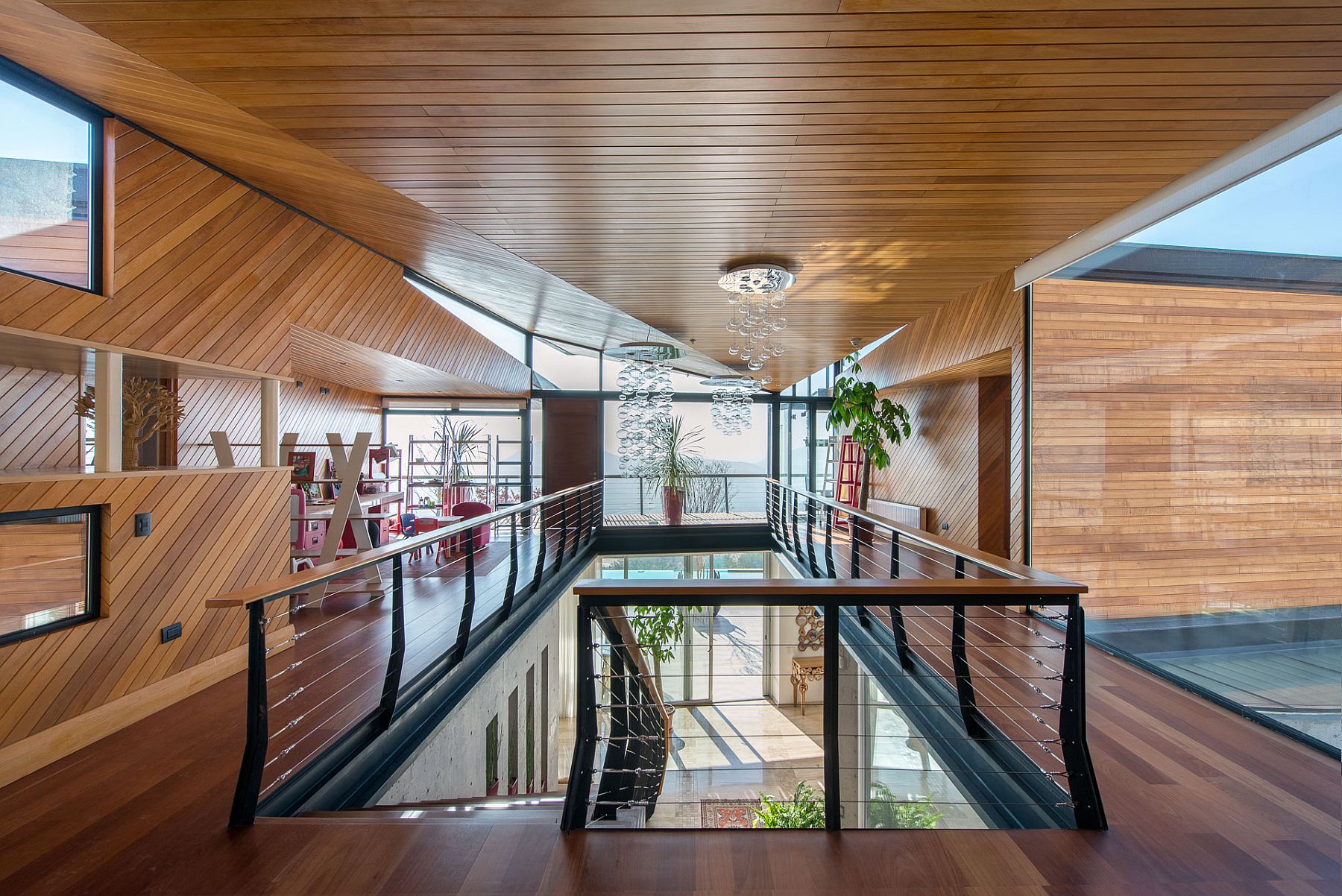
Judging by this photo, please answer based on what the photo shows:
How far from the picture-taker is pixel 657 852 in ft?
6.09

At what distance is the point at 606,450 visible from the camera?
1061cm

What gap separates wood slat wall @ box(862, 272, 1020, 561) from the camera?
521cm

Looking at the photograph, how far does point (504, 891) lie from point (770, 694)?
9128 mm

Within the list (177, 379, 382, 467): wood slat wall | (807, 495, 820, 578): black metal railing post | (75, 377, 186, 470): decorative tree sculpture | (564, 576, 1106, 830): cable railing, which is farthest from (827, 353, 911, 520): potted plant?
(75, 377, 186, 470): decorative tree sculpture

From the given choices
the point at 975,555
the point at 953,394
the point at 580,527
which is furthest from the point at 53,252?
the point at 953,394

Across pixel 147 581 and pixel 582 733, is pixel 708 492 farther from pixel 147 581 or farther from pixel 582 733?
pixel 582 733

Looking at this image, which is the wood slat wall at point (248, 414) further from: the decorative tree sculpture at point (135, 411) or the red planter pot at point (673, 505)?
the red planter pot at point (673, 505)

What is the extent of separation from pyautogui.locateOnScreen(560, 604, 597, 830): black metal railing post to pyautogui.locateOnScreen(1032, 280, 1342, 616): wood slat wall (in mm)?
3399

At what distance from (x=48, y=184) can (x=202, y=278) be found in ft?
2.65

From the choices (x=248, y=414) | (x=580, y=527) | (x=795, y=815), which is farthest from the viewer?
(x=580, y=527)

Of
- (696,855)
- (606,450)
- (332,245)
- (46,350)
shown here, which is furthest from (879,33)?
(606,450)

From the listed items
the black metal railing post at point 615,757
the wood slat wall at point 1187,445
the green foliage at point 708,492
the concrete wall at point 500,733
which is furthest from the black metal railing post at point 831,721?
the green foliage at point 708,492

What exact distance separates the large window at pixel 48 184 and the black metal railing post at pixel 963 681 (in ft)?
14.3

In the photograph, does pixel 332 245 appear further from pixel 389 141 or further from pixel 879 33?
pixel 879 33
